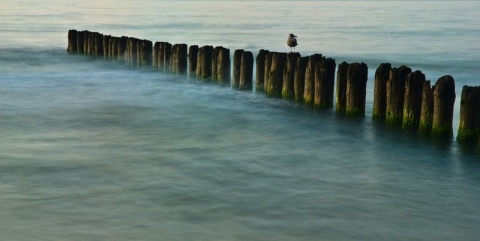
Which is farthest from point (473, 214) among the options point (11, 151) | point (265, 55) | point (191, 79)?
point (191, 79)

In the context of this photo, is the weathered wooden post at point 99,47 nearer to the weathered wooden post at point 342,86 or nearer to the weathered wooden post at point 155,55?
the weathered wooden post at point 155,55

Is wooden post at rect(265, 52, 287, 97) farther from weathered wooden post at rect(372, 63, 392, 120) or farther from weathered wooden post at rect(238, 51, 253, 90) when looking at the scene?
weathered wooden post at rect(372, 63, 392, 120)

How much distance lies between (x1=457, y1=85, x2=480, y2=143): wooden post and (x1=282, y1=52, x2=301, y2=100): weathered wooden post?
3.39m

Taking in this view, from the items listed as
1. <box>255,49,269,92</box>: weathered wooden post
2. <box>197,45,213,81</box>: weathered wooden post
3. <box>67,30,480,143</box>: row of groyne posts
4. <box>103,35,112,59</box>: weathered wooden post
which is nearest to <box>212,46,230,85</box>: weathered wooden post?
<box>67,30,480,143</box>: row of groyne posts

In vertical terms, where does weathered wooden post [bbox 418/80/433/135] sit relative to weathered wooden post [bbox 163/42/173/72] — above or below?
below

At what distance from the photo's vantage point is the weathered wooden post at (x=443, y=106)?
952cm

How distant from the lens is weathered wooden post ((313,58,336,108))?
454 inches

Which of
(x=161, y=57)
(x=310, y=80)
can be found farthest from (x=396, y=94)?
(x=161, y=57)

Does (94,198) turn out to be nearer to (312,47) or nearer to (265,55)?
(265,55)

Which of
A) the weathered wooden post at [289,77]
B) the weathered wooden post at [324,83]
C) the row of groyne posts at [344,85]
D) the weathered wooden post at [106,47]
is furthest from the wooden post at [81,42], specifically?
the weathered wooden post at [324,83]

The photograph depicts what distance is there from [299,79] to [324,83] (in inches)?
26.9

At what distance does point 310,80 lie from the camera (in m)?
12.1

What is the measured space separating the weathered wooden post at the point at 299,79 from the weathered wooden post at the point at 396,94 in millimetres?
1908

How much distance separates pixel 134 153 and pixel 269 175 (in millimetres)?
1885
